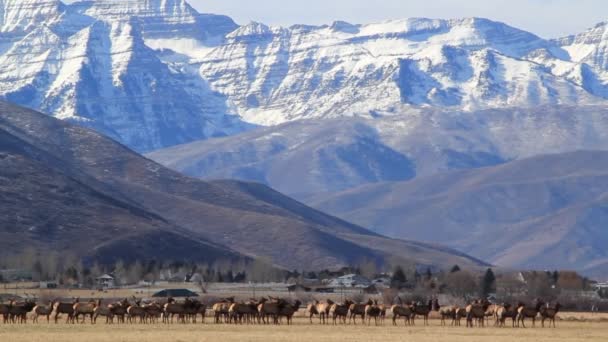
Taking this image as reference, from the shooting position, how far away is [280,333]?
119m

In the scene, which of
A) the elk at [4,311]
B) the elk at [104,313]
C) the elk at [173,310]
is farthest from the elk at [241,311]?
the elk at [4,311]

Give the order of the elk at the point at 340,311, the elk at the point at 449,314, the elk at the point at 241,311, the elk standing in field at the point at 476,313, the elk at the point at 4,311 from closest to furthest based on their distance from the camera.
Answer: the elk at the point at 4,311
the elk at the point at 241,311
the elk standing in field at the point at 476,313
the elk at the point at 340,311
the elk at the point at 449,314

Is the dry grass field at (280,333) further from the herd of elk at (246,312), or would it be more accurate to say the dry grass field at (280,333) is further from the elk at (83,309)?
the elk at (83,309)

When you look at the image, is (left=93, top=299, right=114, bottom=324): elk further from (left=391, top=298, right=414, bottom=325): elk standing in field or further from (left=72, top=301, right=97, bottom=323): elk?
(left=391, top=298, right=414, bottom=325): elk standing in field

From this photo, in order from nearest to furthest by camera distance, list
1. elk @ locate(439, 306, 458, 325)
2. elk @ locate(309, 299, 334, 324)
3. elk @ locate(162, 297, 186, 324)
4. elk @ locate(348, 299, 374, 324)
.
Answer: elk @ locate(162, 297, 186, 324), elk @ locate(348, 299, 374, 324), elk @ locate(309, 299, 334, 324), elk @ locate(439, 306, 458, 325)

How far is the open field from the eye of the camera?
366 feet

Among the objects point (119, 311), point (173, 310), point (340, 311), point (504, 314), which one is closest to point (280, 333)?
point (119, 311)

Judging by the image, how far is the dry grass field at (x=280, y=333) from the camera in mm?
111375

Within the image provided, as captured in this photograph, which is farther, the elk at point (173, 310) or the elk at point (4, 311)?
the elk at point (173, 310)

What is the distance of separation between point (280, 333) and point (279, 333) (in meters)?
0.09

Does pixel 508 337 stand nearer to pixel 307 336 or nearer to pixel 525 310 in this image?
pixel 307 336

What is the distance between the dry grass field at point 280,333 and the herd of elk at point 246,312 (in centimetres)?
464

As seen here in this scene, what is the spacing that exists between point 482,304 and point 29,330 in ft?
145

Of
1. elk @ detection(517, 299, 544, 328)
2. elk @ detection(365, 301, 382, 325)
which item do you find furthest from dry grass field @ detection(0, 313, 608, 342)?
elk @ detection(517, 299, 544, 328)
